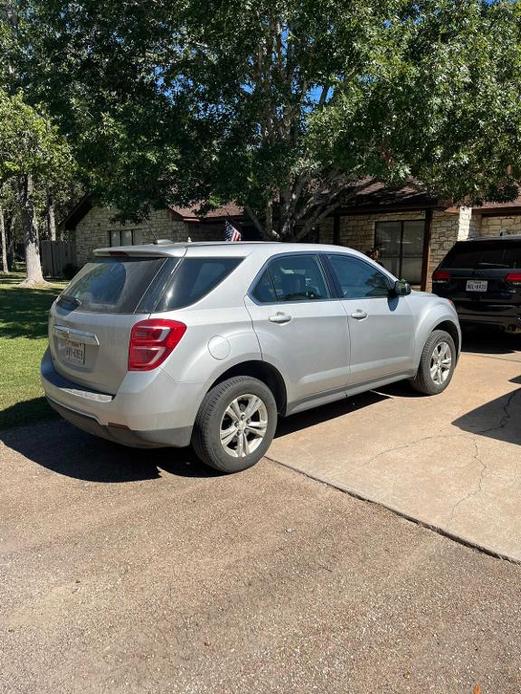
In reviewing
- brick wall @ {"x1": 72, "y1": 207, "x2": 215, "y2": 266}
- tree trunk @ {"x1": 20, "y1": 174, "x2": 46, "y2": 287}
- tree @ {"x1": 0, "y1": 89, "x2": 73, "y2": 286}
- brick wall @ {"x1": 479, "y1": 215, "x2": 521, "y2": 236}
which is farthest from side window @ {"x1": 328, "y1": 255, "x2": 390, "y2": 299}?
tree trunk @ {"x1": 20, "y1": 174, "x2": 46, "y2": 287}

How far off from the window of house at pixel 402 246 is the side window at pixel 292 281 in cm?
1201

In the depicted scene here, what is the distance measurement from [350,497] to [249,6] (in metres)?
7.71

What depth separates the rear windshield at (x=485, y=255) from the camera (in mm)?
8297

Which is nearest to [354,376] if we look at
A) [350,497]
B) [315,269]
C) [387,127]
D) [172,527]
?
[315,269]

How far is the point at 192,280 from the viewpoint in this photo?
396cm

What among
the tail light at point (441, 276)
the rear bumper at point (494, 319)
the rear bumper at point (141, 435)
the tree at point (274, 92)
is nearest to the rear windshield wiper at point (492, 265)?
the tail light at point (441, 276)

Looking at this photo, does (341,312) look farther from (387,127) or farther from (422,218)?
(422,218)

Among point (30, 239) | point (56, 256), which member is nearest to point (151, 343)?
point (30, 239)

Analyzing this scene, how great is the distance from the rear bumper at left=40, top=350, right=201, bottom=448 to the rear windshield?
21.0ft

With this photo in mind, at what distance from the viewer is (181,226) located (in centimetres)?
2094

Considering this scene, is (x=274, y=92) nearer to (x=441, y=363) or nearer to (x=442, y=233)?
(x=441, y=363)

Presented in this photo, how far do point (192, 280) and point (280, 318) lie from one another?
32.9 inches

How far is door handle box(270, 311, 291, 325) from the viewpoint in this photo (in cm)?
434

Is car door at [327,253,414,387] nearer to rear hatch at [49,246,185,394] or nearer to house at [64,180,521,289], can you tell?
rear hatch at [49,246,185,394]
